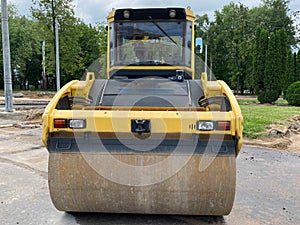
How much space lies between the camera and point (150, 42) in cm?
547

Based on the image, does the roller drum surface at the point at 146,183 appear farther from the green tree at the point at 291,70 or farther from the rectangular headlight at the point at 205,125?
the green tree at the point at 291,70

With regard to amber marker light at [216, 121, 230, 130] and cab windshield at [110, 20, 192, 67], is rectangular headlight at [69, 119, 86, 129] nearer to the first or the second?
amber marker light at [216, 121, 230, 130]

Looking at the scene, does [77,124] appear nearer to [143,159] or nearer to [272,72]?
[143,159]

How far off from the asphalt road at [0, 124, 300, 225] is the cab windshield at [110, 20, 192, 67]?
2.30 m

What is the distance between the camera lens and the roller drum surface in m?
3.08

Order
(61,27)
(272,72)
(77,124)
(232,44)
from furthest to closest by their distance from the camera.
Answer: (232,44)
(61,27)
(272,72)
(77,124)

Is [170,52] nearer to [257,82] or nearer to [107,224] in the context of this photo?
[107,224]

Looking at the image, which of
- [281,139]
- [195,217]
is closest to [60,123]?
[195,217]

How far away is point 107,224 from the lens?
11.4 feet

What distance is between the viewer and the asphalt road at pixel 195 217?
3.63 m

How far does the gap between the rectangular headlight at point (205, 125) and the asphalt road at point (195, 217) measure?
4.04ft

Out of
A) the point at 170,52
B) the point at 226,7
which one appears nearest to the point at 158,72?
the point at 170,52

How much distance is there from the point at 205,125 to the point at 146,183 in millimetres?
822

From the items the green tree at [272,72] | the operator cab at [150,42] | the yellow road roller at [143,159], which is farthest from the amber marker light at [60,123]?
the green tree at [272,72]
